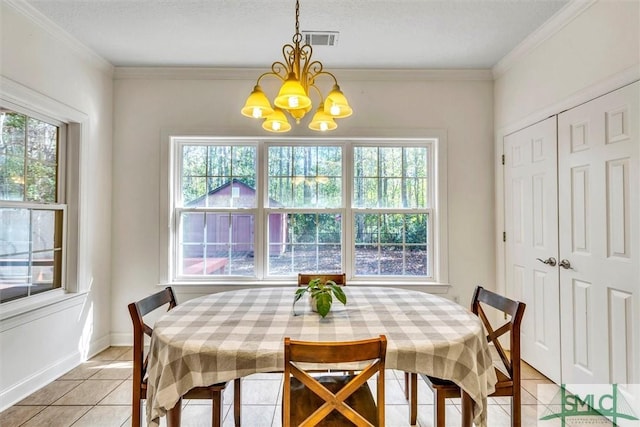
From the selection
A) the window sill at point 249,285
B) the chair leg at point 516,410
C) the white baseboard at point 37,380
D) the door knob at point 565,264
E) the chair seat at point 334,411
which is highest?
the door knob at point 565,264

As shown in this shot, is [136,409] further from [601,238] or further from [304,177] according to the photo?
[601,238]

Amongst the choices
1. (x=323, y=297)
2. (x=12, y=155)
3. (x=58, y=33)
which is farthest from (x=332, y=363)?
(x=58, y=33)

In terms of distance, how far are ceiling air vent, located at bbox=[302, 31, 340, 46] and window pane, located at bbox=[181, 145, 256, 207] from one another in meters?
1.12

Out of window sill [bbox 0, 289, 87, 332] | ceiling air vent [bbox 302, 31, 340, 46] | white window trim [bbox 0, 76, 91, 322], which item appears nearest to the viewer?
window sill [bbox 0, 289, 87, 332]

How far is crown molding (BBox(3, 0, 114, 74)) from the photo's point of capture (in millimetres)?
2170

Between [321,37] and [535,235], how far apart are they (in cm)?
226

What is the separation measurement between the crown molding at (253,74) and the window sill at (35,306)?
1985 millimetres

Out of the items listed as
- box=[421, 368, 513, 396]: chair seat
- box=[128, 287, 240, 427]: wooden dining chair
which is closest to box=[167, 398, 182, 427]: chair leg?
box=[128, 287, 240, 427]: wooden dining chair

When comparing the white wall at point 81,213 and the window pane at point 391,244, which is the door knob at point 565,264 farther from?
the white wall at point 81,213

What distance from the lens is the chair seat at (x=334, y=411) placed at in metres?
1.29

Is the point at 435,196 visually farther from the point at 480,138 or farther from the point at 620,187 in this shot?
the point at 620,187

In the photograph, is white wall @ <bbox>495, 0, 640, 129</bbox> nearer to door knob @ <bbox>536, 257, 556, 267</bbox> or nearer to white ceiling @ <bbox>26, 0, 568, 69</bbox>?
white ceiling @ <bbox>26, 0, 568, 69</bbox>

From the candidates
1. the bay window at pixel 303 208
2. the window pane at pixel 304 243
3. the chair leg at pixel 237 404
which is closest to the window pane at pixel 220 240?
the bay window at pixel 303 208

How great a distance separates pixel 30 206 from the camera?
2.37 meters
